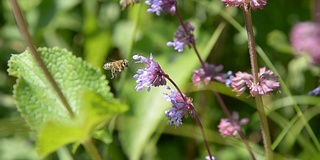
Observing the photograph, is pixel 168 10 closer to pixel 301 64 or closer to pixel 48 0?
pixel 301 64

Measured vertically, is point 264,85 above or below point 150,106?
above

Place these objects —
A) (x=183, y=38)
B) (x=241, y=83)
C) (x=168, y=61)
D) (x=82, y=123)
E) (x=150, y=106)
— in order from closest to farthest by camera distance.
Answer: (x=82, y=123)
(x=241, y=83)
(x=183, y=38)
(x=150, y=106)
(x=168, y=61)

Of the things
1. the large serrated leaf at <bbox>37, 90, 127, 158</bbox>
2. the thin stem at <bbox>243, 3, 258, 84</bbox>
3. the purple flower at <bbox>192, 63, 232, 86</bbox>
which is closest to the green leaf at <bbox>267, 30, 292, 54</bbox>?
the purple flower at <bbox>192, 63, 232, 86</bbox>

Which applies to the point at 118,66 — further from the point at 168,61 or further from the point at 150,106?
the point at 168,61

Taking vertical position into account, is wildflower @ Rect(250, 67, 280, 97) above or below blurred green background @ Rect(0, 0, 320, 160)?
above

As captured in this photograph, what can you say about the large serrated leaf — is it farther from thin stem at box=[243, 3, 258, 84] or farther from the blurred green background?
the blurred green background

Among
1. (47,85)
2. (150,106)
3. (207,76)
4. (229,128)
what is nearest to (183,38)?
(207,76)

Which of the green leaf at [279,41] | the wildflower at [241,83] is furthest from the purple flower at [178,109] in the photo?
the green leaf at [279,41]
